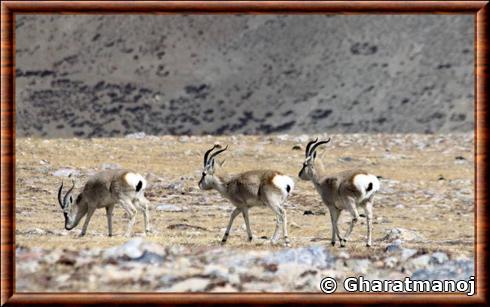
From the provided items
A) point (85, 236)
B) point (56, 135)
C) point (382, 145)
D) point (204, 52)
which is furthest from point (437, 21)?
point (85, 236)

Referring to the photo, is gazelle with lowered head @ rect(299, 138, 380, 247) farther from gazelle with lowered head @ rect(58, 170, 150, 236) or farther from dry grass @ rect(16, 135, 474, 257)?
gazelle with lowered head @ rect(58, 170, 150, 236)

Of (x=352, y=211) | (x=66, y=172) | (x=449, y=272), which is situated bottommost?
(x=449, y=272)

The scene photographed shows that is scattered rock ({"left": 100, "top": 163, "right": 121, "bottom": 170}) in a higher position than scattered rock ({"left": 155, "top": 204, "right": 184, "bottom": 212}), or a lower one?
higher

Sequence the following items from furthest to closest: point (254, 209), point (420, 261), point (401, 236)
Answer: point (254, 209)
point (401, 236)
point (420, 261)

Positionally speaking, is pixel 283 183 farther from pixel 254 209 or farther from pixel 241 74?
pixel 241 74

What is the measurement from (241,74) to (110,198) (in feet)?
335

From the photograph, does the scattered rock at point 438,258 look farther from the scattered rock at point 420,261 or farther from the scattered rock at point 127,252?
the scattered rock at point 127,252

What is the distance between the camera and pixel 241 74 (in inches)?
4818

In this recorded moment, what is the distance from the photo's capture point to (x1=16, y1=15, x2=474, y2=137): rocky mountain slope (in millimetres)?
109812

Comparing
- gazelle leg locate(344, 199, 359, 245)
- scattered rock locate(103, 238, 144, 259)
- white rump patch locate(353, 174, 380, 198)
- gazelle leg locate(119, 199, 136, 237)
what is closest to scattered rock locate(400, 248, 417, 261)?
gazelle leg locate(344, 199, 359, 245)

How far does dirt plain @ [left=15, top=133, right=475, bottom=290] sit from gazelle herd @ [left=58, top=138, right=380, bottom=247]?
479 millimetres

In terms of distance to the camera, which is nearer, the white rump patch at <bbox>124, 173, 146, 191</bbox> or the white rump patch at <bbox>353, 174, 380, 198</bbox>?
the white rump patch at <bbox>353, 174, 380, 198</bbox>

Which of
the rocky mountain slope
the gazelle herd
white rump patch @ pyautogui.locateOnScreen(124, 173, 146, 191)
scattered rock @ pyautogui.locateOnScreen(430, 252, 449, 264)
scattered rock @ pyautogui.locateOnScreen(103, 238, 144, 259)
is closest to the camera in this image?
scattered rock @ pyautogui.locateOnScreen(103, 238, 144, 259)

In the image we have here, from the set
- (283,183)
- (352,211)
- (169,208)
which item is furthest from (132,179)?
(169,208)
